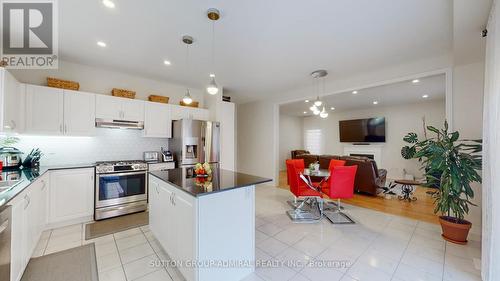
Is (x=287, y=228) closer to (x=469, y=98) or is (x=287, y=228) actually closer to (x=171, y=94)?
(x=469, y=98)

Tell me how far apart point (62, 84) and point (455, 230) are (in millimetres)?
6233

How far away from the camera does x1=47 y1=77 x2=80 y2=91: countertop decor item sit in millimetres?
3108

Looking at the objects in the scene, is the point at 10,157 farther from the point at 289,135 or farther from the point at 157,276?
the point at 289,135

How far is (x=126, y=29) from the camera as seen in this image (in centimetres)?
247

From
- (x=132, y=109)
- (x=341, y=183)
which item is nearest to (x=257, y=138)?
(x=341, y=183)

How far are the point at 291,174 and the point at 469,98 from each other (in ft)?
9.52

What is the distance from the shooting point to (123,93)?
12.3 feet

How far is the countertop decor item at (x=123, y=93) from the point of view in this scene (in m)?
3.69

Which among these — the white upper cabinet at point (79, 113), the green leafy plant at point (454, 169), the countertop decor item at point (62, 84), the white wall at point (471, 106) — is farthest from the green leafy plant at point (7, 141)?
the white wall at point (471, 106)

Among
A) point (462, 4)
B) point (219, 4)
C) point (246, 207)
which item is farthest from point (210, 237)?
point (462, 4)

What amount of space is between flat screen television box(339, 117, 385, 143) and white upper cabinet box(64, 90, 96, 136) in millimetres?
8307

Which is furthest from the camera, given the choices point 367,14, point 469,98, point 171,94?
point 171,94

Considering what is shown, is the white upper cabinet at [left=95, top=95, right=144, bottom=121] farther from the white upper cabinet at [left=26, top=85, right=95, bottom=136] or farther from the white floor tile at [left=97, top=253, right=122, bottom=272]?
the white floor tile at [left=97, top=253, right=122, bottom=272]

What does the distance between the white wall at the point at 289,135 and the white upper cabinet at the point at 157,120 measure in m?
5.91
